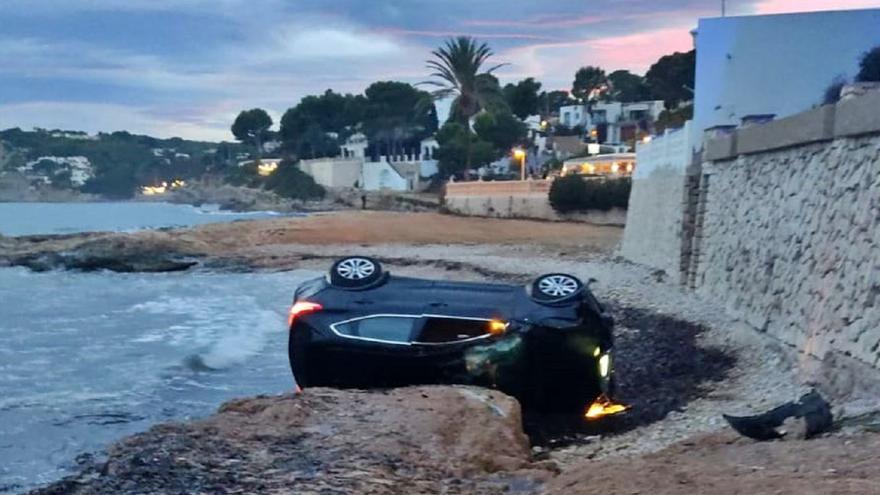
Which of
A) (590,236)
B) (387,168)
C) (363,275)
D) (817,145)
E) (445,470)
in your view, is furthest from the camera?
(387,168)

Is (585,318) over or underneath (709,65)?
underneath

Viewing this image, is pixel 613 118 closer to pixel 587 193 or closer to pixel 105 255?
pixel 587 193

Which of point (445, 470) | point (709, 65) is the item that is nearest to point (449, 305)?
point (445, 470)

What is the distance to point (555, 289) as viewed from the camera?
8.56 meters

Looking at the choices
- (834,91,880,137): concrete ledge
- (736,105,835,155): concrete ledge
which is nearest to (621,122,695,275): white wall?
(736,105,835,155): concrete ledge

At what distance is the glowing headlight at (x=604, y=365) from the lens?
8445 mm

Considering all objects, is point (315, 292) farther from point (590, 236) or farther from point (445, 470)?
point (590, 236)

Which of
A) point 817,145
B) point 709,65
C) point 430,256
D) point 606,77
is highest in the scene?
point 606,77

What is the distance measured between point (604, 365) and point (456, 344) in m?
1.45

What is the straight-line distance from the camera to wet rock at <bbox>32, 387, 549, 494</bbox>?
19.3 ft

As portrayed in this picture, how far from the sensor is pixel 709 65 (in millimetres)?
19719

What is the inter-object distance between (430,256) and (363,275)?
29885mm

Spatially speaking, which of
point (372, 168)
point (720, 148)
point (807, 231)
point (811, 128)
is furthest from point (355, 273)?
point (372, 168)

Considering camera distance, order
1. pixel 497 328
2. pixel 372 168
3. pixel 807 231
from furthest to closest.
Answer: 1. pixel 372 168
2. pixel 807 231
3. pixel 497 328
